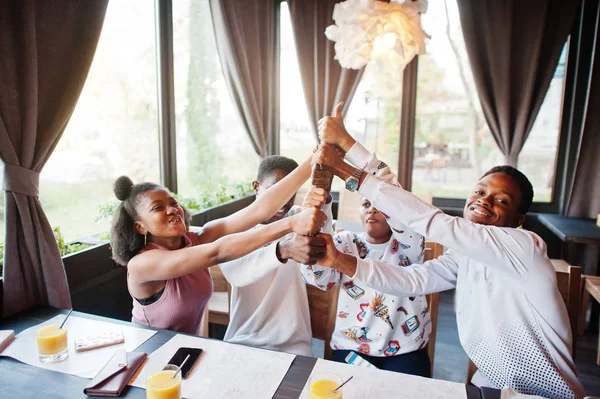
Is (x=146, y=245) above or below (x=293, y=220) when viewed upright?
below

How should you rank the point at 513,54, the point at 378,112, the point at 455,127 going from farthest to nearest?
the point at 378,112 < the point at 455,127 < the point at 513,54

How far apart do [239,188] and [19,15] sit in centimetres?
261

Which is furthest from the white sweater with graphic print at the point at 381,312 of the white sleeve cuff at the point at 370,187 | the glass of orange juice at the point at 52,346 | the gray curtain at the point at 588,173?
the gray curtain at the point at 588,173

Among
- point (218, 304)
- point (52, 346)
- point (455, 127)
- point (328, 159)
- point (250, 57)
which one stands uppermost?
point (250, 57)

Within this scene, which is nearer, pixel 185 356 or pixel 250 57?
pixel 185 356

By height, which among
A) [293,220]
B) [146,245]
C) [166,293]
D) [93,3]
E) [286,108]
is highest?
[93,3]

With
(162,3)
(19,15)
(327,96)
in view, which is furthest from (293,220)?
(327,96)

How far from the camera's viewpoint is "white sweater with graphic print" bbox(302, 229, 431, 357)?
1.50 m

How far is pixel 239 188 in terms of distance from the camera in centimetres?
411

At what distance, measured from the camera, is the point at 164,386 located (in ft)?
3.13

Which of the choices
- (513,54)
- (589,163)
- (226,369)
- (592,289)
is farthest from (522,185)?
(513,54)

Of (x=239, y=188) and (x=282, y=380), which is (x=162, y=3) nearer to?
(x=239, y=188)

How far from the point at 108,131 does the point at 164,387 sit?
2.08 m

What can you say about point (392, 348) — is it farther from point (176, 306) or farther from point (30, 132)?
point (30, 132)
